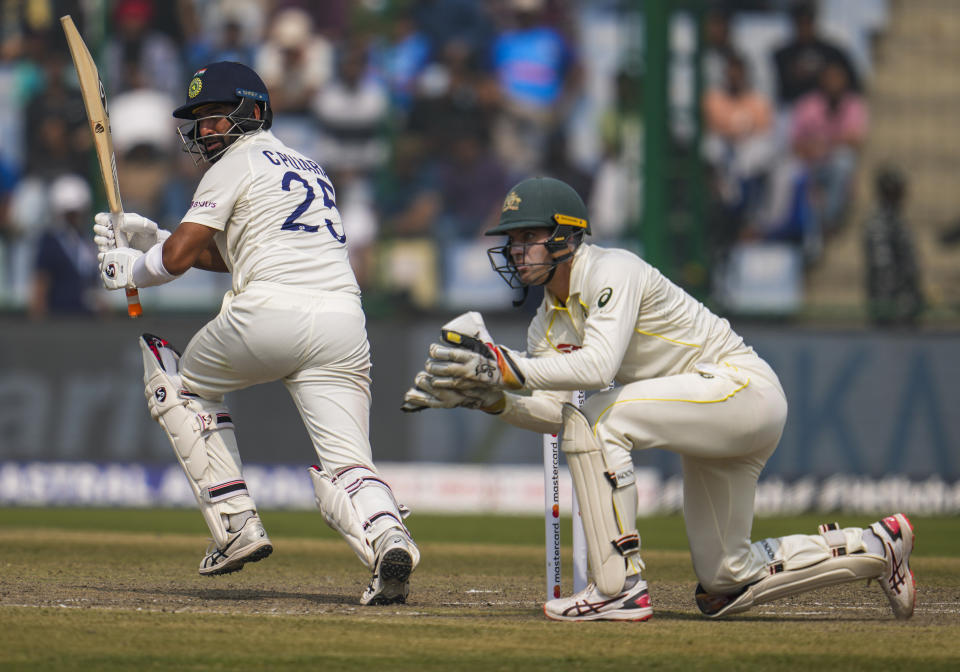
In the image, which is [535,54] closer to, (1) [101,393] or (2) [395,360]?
(2) [395,360]

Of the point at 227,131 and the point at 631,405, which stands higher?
the point at 227,131

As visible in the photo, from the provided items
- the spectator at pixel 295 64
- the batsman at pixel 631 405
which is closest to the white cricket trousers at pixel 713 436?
the batsman at pixel 631 405

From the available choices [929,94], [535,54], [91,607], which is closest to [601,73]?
[535,54]

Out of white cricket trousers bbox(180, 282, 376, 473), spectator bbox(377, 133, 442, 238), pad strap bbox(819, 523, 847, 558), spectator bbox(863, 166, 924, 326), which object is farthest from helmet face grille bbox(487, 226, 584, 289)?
spectator bbox(377, 133, 442, 238)

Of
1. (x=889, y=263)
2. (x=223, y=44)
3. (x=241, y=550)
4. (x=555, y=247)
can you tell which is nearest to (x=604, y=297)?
(x=555, y=247)

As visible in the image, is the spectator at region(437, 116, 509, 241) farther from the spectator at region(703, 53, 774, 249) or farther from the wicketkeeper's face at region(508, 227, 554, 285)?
the wicketkeeper's face at region(508, 227, 554, 285)

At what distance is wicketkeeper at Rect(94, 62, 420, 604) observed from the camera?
5.69 meters

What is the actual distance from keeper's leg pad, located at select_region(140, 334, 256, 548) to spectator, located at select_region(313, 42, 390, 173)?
8587 mm

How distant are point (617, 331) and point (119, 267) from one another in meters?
2.14

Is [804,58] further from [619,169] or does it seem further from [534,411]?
[534,411]

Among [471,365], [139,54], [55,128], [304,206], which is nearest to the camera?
[471,365]

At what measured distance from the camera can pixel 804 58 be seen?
14.3 meters

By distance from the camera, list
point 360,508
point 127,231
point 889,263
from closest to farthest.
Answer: point 360,508 < point 127,231 < point 889,263

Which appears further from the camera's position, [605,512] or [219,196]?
[219,196]
